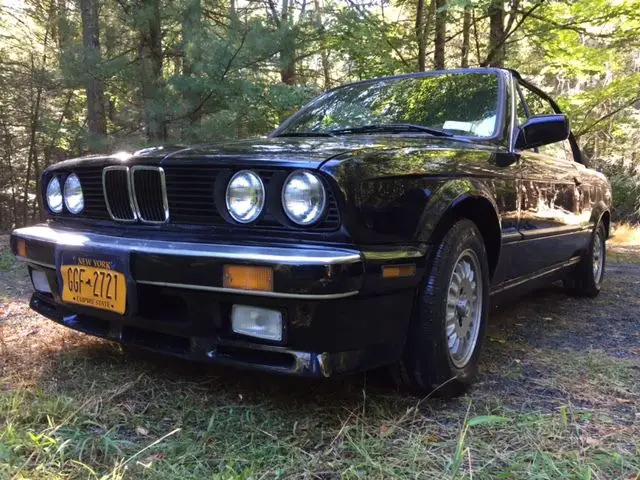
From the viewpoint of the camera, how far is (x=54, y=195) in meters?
2.65

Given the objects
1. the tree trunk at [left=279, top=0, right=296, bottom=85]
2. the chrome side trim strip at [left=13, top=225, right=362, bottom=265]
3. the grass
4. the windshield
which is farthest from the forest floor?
the grass

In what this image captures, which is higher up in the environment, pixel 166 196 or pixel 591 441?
pixel 166 196

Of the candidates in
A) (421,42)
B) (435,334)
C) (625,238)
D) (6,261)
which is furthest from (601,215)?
(625,238)

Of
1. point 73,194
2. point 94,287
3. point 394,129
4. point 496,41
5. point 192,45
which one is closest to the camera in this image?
point 94,287

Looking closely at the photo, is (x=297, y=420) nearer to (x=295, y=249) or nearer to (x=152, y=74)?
(x=295, y=249)

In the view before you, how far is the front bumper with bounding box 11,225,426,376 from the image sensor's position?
5.68ft

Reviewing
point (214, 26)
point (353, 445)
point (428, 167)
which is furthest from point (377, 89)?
point (214, 26)

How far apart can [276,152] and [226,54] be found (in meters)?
4.60

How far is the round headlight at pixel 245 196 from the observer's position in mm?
1909

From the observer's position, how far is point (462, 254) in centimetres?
231

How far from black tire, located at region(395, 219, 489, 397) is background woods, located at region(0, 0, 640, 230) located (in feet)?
15.3

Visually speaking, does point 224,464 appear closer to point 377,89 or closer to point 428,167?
point 428,167

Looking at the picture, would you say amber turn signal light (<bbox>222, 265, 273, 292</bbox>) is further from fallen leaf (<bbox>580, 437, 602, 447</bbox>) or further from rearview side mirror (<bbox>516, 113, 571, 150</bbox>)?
rearview side mirror (<bbox>516, 113, 571, 150</bbox>)

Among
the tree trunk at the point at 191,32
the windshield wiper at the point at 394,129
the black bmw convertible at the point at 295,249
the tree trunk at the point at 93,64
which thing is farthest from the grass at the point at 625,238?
the tree trunk at the point at 93,64
